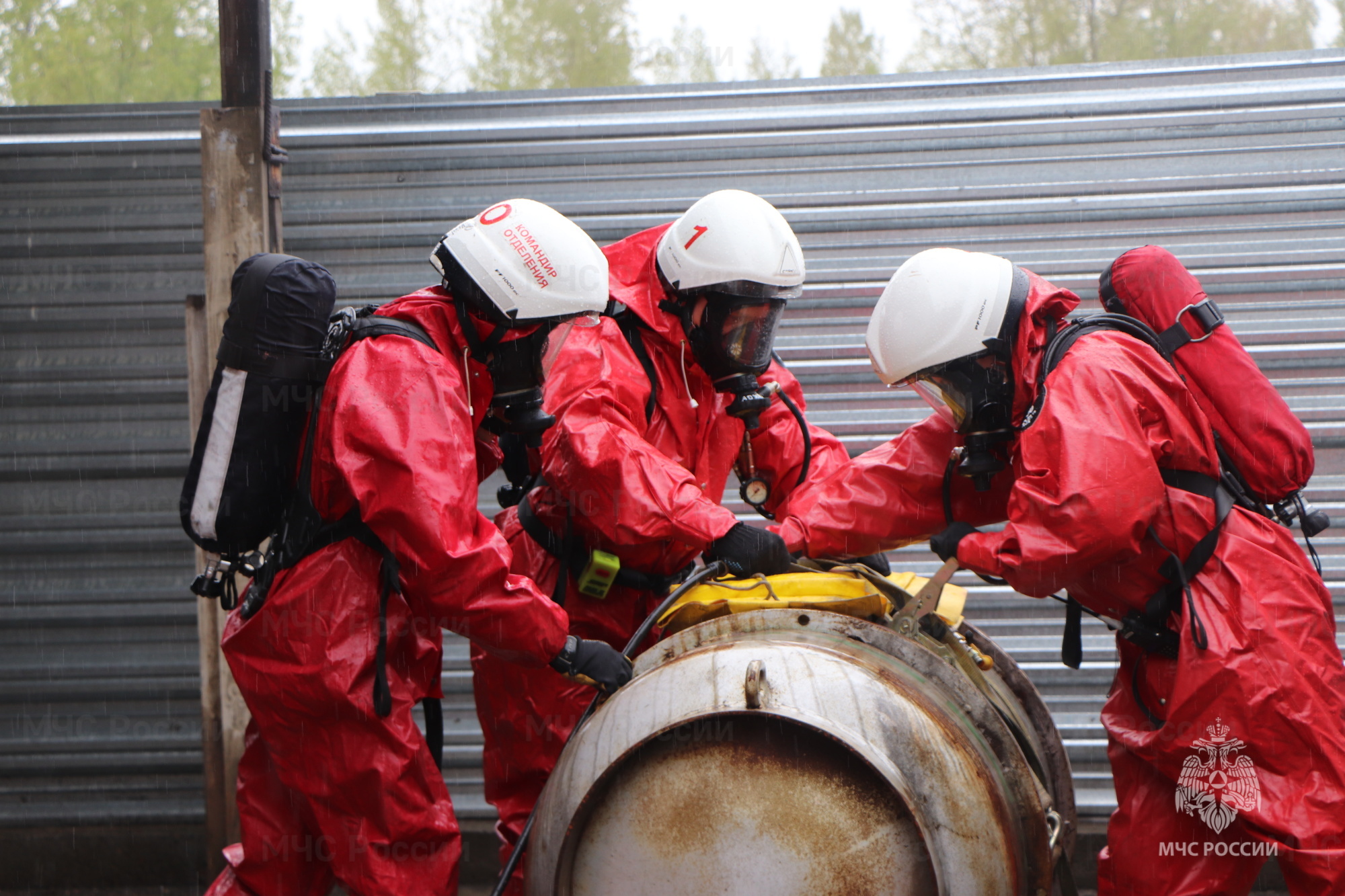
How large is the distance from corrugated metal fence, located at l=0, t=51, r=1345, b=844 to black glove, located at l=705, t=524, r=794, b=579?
5.62 feet

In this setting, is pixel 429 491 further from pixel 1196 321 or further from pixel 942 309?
pixel 1196 321

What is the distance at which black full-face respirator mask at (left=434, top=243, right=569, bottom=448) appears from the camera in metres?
2.59

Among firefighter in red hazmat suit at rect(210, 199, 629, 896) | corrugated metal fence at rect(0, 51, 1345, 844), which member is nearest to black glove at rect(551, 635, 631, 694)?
firefighter in red hazmat suit at rect(210, 199, 629, 896)

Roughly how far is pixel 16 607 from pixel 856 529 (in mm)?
3422

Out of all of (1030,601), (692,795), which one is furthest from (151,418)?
(1030,601)

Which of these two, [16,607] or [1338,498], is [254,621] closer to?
[16,607]

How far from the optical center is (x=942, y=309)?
8.45 ft

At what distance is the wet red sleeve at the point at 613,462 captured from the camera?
2.63 meters

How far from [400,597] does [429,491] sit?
391 millimetres

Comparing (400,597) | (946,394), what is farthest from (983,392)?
(400,597)

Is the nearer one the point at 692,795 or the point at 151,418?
the point at 692,795

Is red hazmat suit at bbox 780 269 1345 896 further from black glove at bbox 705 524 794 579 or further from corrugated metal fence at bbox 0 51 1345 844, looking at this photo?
corrugated metal fence at bbox 0 51 1345 844

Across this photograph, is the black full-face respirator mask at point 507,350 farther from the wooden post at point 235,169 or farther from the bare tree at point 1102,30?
the bare tree at point 1102,30

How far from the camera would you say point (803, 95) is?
435 centimetres
